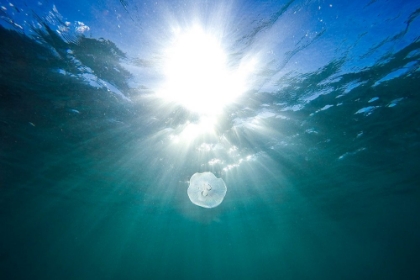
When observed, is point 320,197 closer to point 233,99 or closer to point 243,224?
point 243,224

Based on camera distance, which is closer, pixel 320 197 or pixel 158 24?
pixel 158 24

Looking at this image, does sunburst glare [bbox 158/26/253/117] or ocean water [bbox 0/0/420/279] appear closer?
ocean water [bbox 0/0/420/279]

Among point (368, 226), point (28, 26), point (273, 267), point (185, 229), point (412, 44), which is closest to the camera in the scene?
point (28, 26)

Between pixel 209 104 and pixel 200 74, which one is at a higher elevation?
pixel 209 104

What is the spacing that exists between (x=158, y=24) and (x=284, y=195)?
1008 inches

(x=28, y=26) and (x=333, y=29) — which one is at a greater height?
(x=333, y=29)

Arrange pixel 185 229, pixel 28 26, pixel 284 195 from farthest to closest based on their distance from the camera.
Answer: pixel 185 229 → pixel 284 195 → pixel 28 26

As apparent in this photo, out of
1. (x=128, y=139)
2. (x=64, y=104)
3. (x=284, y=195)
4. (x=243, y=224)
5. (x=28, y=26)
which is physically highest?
(x=243, y=224)

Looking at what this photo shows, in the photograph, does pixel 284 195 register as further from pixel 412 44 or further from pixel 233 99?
pixel 412 44

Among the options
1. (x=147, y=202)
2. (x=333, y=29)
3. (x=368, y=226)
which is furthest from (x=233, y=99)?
(x=368, y=226)

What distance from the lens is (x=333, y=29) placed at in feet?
24.5

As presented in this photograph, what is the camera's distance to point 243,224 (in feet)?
147

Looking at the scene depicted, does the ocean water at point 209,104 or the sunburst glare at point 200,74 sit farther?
the sunburst glare at point 200,74

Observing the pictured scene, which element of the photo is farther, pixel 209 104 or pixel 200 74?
pixel 209 104
